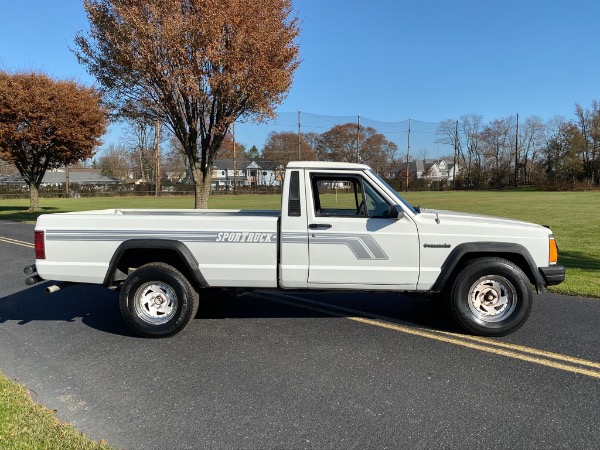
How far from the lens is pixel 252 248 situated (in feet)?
15.4

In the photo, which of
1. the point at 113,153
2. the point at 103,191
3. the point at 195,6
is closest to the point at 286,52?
the point at 195,6

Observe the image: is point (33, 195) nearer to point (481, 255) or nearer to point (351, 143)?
point (481, 255)

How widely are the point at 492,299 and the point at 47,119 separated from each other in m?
22.3

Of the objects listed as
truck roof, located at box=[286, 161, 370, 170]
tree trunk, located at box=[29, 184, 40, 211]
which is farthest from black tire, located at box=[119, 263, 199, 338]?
tree trunk, located at box=[29, 184, 40, 211]

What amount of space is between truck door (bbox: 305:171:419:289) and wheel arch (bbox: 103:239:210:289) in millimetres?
1278

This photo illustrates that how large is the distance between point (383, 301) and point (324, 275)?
1.91 m

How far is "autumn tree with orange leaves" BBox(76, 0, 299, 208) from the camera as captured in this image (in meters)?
12.5

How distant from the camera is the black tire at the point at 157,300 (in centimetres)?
476

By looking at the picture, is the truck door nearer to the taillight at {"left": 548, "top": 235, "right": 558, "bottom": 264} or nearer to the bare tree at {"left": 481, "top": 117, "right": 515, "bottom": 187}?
the taillight at {"left": 548, "top": 235, "right": 558, "bottom": 264}

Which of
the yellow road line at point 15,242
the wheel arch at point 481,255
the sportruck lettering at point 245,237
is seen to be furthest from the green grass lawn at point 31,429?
the yellow road line at point 15,242

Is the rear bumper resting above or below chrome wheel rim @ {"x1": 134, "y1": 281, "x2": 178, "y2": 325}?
above

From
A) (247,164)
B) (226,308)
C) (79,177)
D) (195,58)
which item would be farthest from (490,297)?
(247,164)

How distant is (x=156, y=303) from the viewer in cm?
489

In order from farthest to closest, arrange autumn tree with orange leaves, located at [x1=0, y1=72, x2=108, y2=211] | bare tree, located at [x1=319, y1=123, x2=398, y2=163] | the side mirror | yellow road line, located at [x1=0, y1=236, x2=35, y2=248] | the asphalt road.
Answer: bare tree, located at [x1=319, y1=123, x2=398, y2=163] < autumn tree with orange leaves, located at [x1=0, y1=72, x2=108, y2=211] < yellow road line, located at [x1=0, y1=236, x2=35, y2=248] < the side mirror < the asphalt road
